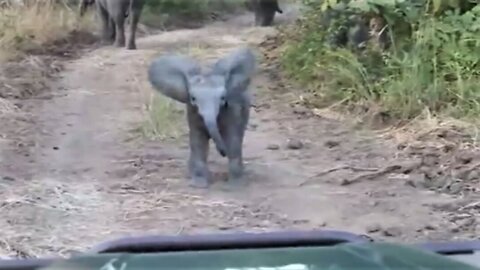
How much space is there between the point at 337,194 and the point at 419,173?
0.32m

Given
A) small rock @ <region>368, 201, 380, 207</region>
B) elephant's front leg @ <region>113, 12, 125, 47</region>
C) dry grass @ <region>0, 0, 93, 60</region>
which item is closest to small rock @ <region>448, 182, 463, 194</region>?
small rock @ <region>368, 201, 380, 207</region>

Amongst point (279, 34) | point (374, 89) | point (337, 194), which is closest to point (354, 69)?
point (374, 89)

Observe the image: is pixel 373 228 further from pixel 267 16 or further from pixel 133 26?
pixel 267 16

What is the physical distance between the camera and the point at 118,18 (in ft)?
21.3

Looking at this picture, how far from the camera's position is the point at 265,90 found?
461 cm

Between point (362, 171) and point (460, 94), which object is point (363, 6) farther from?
point (362, 171)

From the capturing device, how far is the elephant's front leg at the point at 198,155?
9.51 ft

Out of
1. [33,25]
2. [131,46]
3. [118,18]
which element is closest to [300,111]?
[131,46]

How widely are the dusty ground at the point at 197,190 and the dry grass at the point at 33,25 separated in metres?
1.24

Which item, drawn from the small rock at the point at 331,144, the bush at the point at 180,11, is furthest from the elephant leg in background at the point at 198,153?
the bush at the point at 180,11

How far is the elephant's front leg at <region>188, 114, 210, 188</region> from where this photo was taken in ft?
9.51

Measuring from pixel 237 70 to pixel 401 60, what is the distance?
1.30 m

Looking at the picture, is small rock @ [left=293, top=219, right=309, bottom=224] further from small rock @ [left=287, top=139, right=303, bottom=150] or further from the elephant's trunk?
small rock @ [left=287, top=139, right=303, bottom=150]

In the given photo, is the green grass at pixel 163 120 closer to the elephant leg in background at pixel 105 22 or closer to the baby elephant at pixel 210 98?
the baby elephant at pixel 210 98
